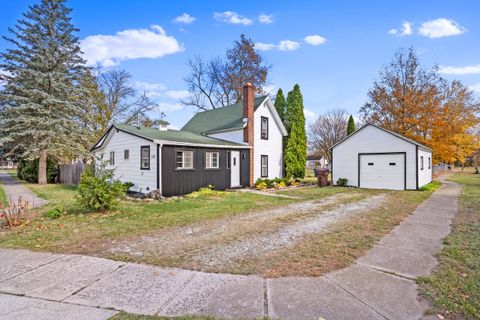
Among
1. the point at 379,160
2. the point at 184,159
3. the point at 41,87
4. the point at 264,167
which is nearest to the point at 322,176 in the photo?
the point at 379,160

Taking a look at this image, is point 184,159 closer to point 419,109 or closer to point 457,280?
point 457,280

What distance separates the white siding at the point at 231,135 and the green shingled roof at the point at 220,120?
0.28 m

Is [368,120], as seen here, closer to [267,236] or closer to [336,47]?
[336,47]

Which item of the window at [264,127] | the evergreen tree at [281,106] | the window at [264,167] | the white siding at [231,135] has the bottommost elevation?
the window at [264,167]

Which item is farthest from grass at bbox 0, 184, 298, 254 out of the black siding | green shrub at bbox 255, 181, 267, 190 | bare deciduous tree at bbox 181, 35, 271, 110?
bare deciduous tree at bbox 181, 35, 271, 110

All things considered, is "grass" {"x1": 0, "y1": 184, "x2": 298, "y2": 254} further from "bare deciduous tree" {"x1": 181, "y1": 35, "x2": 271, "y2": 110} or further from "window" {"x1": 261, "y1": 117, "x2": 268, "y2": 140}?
"bare deciduous tree" {"x1": 181, "y1": 35, "x2": 271, "y2": 110}

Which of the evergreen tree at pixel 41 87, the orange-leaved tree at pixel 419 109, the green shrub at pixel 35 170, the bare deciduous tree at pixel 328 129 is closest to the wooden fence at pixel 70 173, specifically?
the green shrub at pixel 35 170

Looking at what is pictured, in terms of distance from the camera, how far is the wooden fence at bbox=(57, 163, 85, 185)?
60.4ft

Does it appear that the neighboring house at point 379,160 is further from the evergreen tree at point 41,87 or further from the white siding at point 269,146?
the evergreen tree at point 41,87

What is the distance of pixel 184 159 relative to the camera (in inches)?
500

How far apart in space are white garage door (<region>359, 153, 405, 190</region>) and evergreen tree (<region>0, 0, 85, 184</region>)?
20.2m

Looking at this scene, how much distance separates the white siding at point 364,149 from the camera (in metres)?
14.8

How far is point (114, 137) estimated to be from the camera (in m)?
15.4

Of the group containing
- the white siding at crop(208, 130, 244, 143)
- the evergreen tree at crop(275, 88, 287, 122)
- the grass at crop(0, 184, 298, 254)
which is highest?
the evergreen tree at crop(275, 88, 287, 122)
